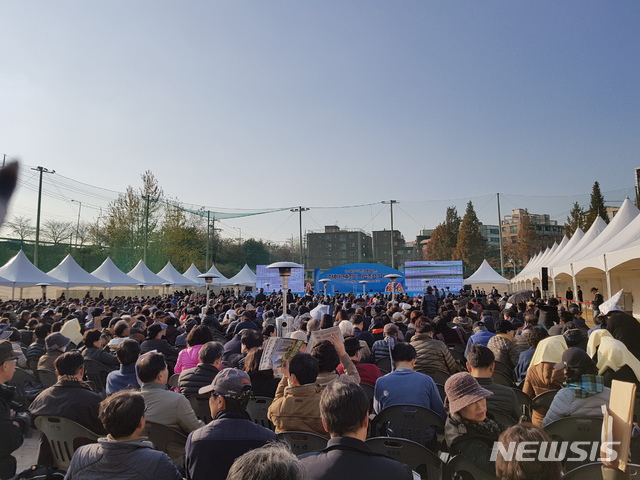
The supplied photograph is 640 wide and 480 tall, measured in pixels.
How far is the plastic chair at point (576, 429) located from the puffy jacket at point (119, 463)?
8.02 ft

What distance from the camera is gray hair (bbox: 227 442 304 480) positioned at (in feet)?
Answer: 3.88

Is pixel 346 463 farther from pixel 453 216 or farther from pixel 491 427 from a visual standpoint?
pixel 453 216

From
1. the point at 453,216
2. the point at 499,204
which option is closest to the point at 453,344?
the point at 499,204

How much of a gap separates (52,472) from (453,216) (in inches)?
2341

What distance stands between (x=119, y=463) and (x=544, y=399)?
3.53m

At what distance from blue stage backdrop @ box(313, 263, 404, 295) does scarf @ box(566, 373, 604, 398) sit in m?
28.3

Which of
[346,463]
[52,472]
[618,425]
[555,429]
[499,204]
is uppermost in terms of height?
[499,204]

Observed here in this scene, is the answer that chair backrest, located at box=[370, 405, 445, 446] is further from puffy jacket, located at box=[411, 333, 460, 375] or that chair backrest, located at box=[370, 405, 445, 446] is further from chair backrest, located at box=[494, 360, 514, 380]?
chair backrest, located at box=[494, 360, 514, 380]

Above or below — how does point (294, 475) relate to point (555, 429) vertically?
above

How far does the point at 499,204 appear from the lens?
45.0 metres

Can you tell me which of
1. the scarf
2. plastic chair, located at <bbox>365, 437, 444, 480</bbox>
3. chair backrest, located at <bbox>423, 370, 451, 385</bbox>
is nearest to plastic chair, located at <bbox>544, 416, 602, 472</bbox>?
the scarf

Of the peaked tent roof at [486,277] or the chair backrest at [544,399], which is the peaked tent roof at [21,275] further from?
the peaked tent roof at [486,277]

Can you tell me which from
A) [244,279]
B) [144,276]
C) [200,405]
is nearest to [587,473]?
[200,405]

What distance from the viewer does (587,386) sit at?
3.20m
